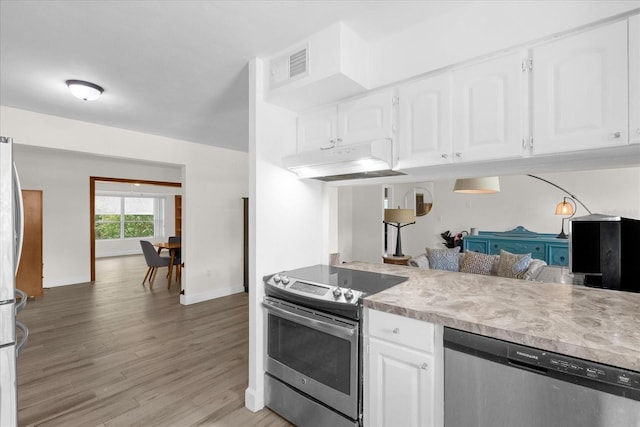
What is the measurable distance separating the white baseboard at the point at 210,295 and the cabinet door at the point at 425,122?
12.6ft

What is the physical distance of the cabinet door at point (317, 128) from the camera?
2.23 metres

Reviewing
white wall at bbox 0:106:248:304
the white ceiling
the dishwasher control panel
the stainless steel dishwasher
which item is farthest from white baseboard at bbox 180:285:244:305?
the dishwasher control panel

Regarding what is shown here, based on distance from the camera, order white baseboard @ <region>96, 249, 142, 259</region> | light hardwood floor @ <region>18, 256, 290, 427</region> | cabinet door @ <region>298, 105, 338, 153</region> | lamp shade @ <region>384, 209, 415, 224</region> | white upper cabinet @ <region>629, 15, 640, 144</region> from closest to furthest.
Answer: white upper cabinet @ <region>629, 15, 640, 144</region>, light hardwood floor @ <region>18, 256, 290, 427</region>, cabinet door @ <region>298, 105, 338, 153</region>, lamp shade @ <region>384, 209, 415, 224</region>, white baseboard @ <region>96, 249, 142, 259</region>

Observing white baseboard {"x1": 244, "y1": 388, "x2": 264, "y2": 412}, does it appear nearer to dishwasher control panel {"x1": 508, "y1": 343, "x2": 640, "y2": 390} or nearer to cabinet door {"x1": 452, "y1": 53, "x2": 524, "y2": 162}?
dishwasher control panel {"x1": 508, "y1": 343, "x2": 640, "y2": 390}

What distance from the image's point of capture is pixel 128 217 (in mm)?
10297

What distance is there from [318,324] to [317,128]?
4.50 ft

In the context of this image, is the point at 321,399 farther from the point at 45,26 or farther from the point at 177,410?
the point at 45,26

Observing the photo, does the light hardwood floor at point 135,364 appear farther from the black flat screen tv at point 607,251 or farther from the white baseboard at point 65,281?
the black flat screen tv at point 607,251

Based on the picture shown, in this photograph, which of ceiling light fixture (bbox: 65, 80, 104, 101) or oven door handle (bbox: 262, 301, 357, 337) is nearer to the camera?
oven door handle (bbox: 262, 301, 357, 337)

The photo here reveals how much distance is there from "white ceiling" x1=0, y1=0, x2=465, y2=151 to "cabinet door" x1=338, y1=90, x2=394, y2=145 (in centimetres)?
39

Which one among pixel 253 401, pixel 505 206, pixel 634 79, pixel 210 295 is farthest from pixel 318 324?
pixel 505 206

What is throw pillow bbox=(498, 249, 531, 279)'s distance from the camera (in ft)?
11.7

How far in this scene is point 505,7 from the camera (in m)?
1.57

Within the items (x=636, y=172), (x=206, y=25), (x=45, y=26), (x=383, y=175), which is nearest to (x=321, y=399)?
(x=383, y=175)
